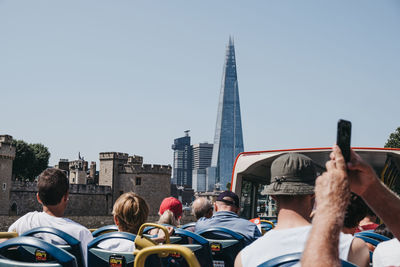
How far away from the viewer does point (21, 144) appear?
68.4m

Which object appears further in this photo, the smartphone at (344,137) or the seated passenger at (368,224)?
the seated passenger at (368,224)

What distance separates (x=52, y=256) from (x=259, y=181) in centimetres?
871

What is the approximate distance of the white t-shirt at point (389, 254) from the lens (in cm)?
273

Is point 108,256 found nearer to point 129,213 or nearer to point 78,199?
point 129,213

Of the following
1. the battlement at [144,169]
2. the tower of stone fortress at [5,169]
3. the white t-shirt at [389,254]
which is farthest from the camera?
the battlement at [144,169]

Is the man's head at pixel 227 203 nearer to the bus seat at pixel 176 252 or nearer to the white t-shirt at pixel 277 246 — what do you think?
the white t-shirt at pixel 277 246

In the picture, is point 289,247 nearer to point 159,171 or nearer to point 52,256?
point 52,256

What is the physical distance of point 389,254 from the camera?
2.75 m

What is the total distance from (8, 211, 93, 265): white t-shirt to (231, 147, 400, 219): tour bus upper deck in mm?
6179

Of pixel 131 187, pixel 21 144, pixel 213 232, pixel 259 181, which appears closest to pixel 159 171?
pixel 131 187

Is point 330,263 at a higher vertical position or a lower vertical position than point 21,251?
higher

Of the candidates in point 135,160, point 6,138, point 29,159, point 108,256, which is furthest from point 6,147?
point 108,256

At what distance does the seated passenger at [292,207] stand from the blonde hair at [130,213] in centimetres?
152

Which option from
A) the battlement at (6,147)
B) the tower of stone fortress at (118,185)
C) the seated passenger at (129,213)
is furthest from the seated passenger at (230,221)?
the tower of stone fortress at (118,185)
